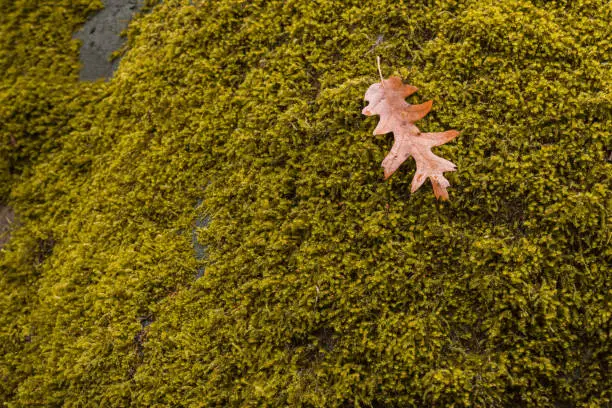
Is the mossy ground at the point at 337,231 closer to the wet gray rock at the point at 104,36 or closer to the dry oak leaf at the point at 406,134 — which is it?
the dry oak leaf at the point at 406,134

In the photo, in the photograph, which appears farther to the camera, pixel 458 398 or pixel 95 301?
pixel 95 301

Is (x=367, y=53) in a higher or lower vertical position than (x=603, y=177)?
higher

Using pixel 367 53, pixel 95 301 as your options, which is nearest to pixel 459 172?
pixel 367 53

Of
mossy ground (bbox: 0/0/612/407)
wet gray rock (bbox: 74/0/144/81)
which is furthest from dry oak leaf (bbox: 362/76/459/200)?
wet gray rock (bbox: 74/0/144/81)

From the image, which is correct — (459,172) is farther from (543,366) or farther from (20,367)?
(20,367)

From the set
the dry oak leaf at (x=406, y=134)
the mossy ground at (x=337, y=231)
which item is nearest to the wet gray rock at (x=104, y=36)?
the mossy ground at (x=337, y=231)
